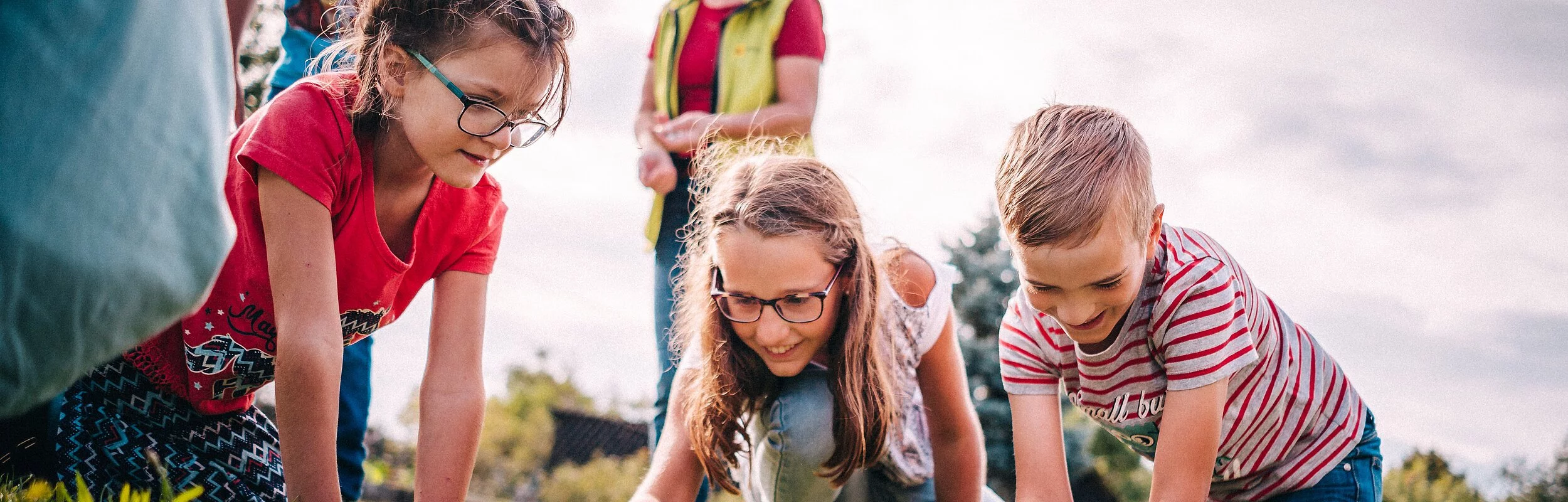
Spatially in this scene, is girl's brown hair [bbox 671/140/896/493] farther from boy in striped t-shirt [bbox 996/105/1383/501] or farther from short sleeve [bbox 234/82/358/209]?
short sleeve [bbox 234/82/358/209]

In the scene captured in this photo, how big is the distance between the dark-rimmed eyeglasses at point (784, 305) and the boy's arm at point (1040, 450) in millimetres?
528

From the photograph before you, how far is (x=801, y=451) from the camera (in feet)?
8.43

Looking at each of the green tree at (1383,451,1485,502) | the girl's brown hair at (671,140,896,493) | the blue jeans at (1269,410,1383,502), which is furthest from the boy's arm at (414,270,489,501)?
the green tree at (1383,451,1485,502)

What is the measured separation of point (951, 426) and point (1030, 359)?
1.36ft

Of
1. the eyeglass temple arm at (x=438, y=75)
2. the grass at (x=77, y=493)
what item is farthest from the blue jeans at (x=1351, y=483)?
the grass at (x=77, y=493)

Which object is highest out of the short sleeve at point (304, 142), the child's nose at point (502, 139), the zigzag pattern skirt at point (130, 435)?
the child's nose at point (502, 139)

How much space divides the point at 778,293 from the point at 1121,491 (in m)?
8.56

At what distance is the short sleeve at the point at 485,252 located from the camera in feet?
7.87

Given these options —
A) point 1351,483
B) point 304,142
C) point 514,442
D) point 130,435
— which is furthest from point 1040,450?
point 514,442

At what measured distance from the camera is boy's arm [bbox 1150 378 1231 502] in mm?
2172

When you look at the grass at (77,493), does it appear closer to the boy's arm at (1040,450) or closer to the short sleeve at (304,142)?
the short sleeve at (304,142)

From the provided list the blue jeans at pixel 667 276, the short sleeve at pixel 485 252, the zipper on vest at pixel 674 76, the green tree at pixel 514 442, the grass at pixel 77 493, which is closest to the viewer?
the grass at pixel 77 493

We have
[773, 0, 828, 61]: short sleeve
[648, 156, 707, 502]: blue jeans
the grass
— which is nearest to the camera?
the grass

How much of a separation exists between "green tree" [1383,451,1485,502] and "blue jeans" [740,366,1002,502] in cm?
453
